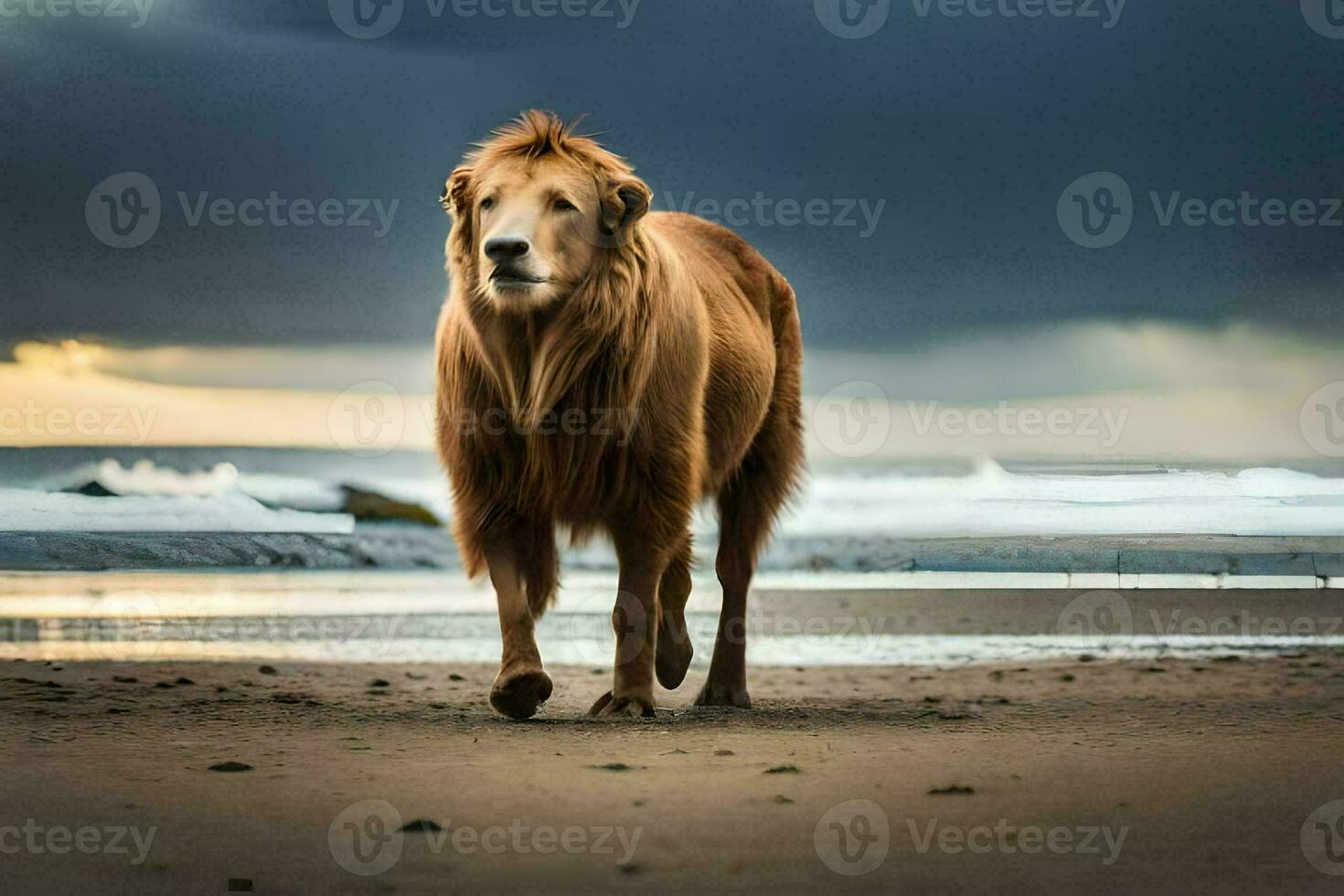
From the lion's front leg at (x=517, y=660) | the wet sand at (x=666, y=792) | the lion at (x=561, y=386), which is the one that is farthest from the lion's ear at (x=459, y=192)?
Result: the wet sand at (x=666, y=792)

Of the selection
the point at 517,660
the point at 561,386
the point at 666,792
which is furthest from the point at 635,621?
the point at 666,792

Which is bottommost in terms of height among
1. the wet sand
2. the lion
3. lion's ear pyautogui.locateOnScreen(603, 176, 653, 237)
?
the wet sand

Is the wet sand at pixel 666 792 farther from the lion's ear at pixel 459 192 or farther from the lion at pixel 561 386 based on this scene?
the lion's ear at pixel 459 192

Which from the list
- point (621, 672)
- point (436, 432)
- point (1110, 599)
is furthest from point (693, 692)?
point (1110, 599)

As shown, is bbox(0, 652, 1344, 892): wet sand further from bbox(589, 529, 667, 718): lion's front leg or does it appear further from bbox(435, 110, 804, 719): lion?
bbox(435, 110, 804, 719): lion

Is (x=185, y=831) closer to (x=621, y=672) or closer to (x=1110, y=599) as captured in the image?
(x=621, y=672)

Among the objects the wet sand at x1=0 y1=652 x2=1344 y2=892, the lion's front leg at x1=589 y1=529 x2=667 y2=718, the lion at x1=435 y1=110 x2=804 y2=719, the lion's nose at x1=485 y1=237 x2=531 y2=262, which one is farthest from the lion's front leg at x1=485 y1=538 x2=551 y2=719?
the lion's nose at x1=485 y1=237 x2=531 y2=262

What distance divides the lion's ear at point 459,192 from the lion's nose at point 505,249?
0.58m

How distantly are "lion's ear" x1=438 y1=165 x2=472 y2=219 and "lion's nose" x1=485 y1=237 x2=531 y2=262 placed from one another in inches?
22.9

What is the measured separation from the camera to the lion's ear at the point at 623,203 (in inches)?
258

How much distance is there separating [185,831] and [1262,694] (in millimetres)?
6001

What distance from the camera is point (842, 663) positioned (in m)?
10.4

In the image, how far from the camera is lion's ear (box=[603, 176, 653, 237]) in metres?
6.55

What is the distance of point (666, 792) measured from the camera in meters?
5.07
